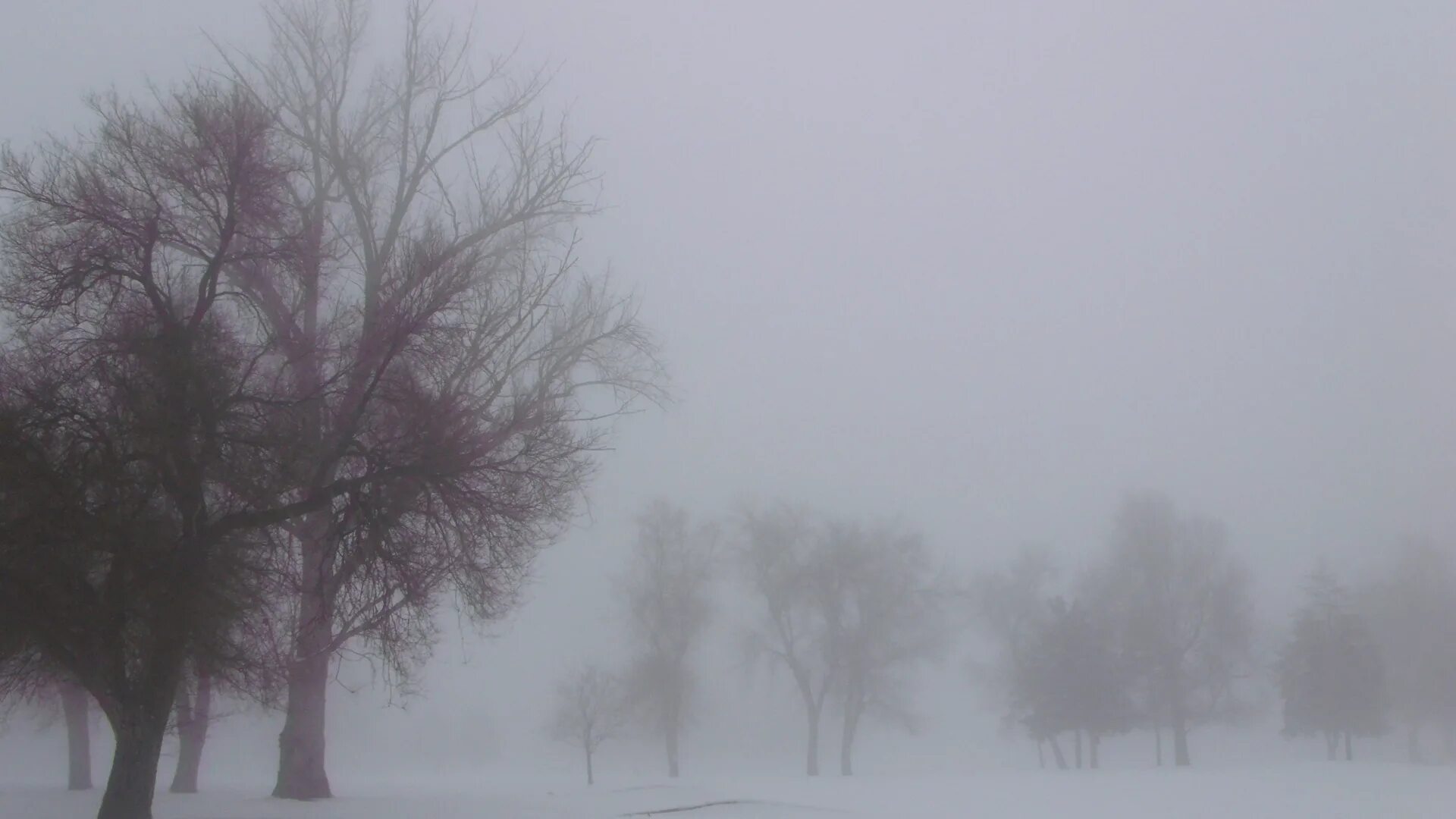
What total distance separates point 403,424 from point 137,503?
2.71 m

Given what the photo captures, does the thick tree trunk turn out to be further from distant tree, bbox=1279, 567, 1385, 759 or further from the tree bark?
distant tree, bbox=1279, 567, 1385, 759

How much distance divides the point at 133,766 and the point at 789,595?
1477 inches

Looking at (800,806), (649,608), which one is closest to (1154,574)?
(649,608)

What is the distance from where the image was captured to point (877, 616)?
47375mm

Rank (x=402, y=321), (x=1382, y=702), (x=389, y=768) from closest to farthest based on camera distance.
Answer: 1. (x=402, y=321)
2. (x=1382, y=702)
3. (x=389, y=768)

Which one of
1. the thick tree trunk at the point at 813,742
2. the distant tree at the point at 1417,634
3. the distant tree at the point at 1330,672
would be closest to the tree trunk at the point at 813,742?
the thick tree trunk at the point at 813,742

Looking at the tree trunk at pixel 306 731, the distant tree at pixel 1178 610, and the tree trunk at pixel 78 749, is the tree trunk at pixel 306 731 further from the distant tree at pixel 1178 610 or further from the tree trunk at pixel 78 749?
the distant tree at pixel 1178 610

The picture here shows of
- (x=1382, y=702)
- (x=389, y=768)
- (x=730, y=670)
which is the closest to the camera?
(x=1382, y=702)

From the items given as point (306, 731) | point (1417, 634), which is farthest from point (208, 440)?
point (1417, 634)

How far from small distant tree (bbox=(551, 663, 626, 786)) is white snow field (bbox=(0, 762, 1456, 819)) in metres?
2.08

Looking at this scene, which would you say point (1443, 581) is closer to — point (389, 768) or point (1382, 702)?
point (1382, 702)

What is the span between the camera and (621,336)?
63.7 ft

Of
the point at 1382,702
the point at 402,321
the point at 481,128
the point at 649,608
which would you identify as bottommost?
the point at 1382,702

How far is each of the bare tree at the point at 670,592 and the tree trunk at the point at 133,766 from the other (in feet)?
108
